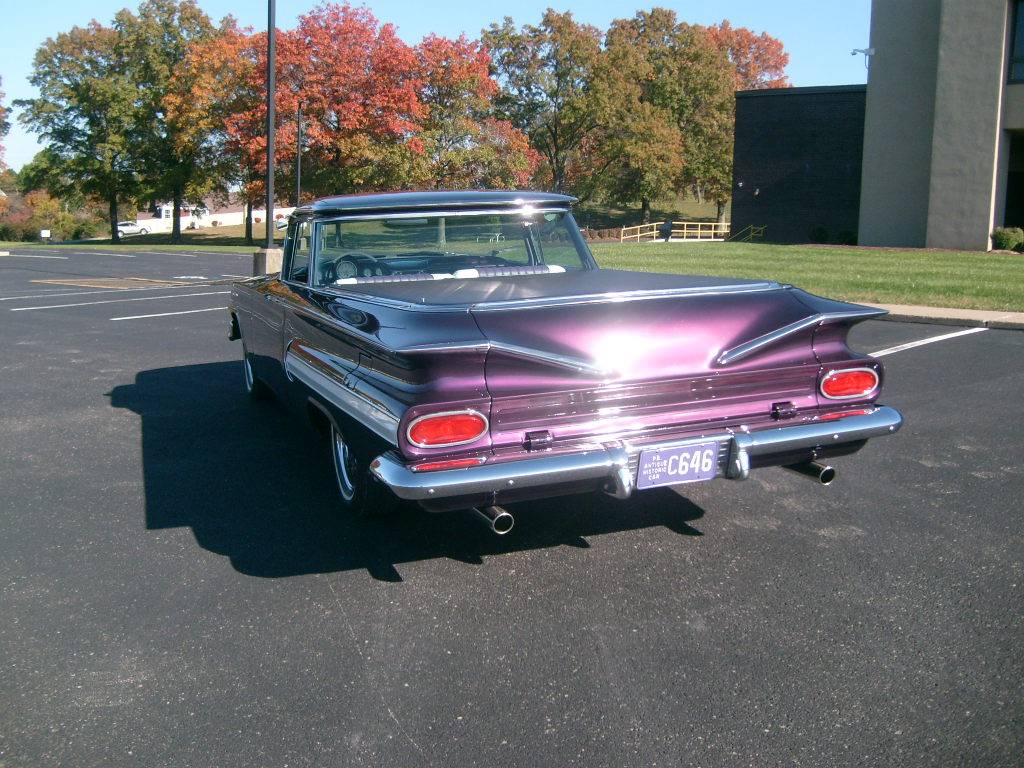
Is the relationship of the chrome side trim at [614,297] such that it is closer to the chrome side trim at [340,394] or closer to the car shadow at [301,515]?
the chrome side trim at [340,394]

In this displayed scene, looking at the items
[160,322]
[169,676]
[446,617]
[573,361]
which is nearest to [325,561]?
[446,617]

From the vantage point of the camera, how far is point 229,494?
5.29 metres

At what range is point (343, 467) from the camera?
15.7ft

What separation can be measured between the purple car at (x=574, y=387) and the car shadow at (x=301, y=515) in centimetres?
25

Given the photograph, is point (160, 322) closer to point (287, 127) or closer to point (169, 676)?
point (169, 676)

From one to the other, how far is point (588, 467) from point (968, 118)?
84.0 ft

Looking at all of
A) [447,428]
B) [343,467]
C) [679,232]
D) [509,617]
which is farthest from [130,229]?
[509,617]

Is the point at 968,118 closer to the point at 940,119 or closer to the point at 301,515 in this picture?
the point at 940,119

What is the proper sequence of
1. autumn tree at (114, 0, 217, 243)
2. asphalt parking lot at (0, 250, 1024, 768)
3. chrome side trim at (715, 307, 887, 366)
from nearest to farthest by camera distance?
asphalt parking lot at (0, 250, 1024, 768) → chrome side trim at (715, 307, 887, 366) → autumn tree at (114, 0, 217, 243)

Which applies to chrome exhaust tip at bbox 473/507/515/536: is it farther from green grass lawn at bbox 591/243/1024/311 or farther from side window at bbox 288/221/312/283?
green grass lawn at bbox 591/243/1024/311

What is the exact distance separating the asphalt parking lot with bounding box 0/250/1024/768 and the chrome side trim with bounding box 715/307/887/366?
912mm

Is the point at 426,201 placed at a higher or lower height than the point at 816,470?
higher

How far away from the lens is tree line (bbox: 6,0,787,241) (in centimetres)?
3656

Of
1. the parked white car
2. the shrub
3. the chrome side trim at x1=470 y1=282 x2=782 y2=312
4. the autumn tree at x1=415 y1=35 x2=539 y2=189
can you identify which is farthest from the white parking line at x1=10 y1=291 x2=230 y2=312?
the parked white car
